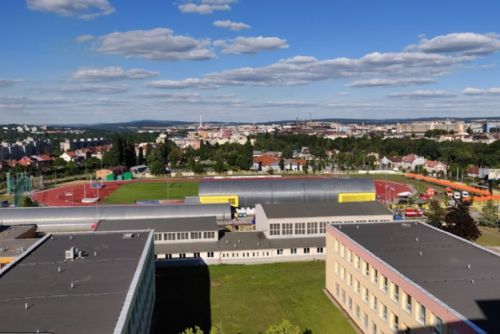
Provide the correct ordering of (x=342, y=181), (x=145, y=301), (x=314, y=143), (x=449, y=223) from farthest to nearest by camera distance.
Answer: (x=314, y=143)
(x=342, y=181)
(x=449, y=223)
(x=145, y=301)

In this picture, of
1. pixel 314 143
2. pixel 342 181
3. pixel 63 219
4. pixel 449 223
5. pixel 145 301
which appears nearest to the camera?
pixel 145 301

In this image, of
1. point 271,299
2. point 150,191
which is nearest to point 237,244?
point 271,299

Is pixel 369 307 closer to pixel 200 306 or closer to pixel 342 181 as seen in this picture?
pixel 200 306

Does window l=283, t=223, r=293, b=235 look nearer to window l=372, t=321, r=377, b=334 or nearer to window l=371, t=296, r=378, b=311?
window l=371, t=296, r=378, b=311

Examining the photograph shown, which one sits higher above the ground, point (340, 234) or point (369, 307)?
point (340, 234)

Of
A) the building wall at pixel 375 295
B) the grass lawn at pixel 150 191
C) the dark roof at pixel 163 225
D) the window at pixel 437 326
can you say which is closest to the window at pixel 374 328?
the building wall at pixel 375 295

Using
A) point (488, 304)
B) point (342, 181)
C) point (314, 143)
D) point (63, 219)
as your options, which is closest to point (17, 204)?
point (63, 219)
